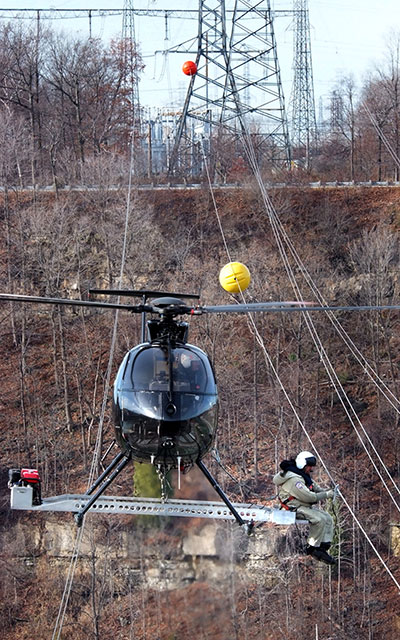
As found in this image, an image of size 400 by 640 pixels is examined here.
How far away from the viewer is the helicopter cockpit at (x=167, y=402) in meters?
12.7

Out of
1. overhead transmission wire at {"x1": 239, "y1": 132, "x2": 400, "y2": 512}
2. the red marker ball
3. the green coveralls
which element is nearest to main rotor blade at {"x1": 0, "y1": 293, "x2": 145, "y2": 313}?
the green coveralls

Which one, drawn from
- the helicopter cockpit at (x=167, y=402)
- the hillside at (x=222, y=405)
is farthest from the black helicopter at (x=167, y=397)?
the hillside at (x=222, y=405)

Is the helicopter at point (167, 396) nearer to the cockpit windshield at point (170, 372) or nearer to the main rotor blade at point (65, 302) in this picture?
the cockpit windshield at point (170, 372)

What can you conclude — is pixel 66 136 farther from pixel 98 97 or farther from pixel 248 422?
pixel 248 422

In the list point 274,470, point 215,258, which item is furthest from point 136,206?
point 274,470

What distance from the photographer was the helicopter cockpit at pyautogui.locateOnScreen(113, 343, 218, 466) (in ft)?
41.7

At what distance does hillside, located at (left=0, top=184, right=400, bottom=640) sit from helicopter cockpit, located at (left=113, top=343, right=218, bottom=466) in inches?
434

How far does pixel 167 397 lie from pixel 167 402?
0.22 ft

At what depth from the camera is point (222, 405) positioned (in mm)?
37156

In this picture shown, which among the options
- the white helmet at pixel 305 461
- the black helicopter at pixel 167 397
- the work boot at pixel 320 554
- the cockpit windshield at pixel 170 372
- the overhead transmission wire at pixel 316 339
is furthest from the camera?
the overhead transmission wire at pixel 316 339

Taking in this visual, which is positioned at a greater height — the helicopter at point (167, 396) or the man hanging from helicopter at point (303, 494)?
the helicopter at point (167, 396)

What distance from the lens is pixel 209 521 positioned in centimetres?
2753

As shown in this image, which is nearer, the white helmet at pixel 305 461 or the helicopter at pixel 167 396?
the helicopter at pixel 167 396

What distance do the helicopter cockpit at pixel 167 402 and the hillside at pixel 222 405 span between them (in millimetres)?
11013
